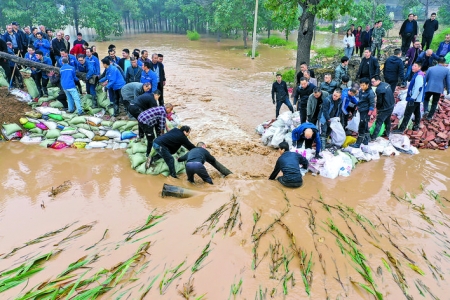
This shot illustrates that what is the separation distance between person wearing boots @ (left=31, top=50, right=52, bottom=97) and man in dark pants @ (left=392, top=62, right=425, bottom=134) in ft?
27.9

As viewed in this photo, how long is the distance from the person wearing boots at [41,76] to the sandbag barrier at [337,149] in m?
5.64

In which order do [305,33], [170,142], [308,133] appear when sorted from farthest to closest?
[305,33] < [308,133] < [170,142]

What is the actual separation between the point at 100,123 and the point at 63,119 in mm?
884

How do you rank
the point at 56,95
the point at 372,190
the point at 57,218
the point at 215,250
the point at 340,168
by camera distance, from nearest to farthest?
the point at 215,250
the point at 57,218
the point at 372,190
the point at 340,168
the point at 56,95

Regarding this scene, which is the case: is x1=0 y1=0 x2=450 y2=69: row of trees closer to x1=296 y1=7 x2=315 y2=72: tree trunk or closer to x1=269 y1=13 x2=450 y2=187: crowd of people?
x1=296 y1=7 x2=315 y2=72: tree trunk

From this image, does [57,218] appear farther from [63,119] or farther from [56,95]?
[56,95]

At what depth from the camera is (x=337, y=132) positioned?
623 centimetres

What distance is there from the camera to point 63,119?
7.29 meters

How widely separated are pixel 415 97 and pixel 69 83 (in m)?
7.48

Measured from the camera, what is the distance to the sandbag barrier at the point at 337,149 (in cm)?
568

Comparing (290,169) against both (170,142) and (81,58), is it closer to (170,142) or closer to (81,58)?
(170,142)

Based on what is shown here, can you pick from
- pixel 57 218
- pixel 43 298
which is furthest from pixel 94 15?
pixel 43 298

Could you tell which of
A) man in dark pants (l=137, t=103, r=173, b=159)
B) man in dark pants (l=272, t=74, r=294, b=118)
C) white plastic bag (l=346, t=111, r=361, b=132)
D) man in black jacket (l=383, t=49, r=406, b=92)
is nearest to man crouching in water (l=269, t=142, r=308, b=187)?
white plastic bag (l=346, t=111, r=361, b=132)

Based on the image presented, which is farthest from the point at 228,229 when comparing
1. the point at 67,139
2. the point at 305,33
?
the point at 305,33
